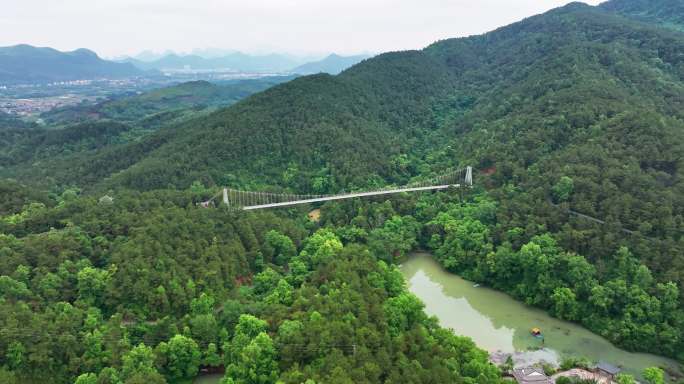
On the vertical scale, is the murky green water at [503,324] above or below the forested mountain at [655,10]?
below

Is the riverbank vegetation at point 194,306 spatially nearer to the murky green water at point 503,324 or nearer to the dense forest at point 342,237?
the dense forest at point 342,237

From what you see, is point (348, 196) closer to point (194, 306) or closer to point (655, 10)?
point (194, 306)

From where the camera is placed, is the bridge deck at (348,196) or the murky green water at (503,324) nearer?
the murky green water at (503,324)

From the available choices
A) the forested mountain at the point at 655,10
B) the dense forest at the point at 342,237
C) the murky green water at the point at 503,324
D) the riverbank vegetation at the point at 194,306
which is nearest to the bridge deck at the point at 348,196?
the dense forest at the point at 342,237

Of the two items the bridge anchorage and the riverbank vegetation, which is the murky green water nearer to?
the riverbank vegetation

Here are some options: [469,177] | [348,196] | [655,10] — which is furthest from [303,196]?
[655,10]
